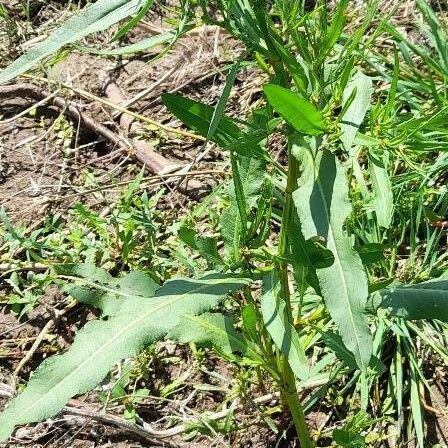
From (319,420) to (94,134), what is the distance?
4.59ft

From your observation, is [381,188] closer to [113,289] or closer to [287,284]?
[287,284]

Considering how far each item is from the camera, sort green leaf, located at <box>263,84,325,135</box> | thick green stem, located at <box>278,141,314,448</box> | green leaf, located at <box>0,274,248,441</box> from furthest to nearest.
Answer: thick green stem, located at <box>278,141,314,448</box> → green leaf, located at <box>0,274,248,441</box> → green leaf, located at <box>263,84,325,135</box>

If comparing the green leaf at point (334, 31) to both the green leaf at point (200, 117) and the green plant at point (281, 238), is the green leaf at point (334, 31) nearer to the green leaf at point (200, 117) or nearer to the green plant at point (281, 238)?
the green plant at point (281, 238)

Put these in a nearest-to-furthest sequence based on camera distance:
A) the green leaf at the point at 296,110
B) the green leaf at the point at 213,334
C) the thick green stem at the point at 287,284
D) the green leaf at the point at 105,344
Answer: the green leaf at the point at 296,110 < the green leaf at the point at 105,344 < the thick green stem at the point at 287,284 < the green leaf at the point at 213,334

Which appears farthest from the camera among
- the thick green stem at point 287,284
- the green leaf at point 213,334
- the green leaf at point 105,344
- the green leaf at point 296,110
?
the green leaf at point 213,334

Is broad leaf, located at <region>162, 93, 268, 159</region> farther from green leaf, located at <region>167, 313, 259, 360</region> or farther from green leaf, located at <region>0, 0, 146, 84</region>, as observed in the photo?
green leaf, located at <region>167, 313, 259, 360</region>

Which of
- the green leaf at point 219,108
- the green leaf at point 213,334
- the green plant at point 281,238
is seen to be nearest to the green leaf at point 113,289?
the green plant at point 281,238

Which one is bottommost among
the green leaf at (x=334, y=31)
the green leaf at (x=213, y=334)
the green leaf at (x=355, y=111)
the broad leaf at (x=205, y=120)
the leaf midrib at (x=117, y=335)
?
the green leaf at (x=213, y=334)

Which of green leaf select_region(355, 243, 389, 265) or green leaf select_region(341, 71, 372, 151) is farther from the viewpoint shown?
green leaf select_region(355, 243, 389, 265)

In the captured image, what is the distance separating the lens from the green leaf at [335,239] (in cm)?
115

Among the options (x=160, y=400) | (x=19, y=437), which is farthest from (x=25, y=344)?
(x=160, y=400)

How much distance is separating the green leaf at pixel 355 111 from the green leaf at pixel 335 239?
54mm

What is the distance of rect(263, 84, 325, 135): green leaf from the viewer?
106 centimetres

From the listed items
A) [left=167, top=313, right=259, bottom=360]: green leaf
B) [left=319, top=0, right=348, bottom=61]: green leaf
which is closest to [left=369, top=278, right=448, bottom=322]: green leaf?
[left=167, top=313, right=259, bottom=360]: green leaf
